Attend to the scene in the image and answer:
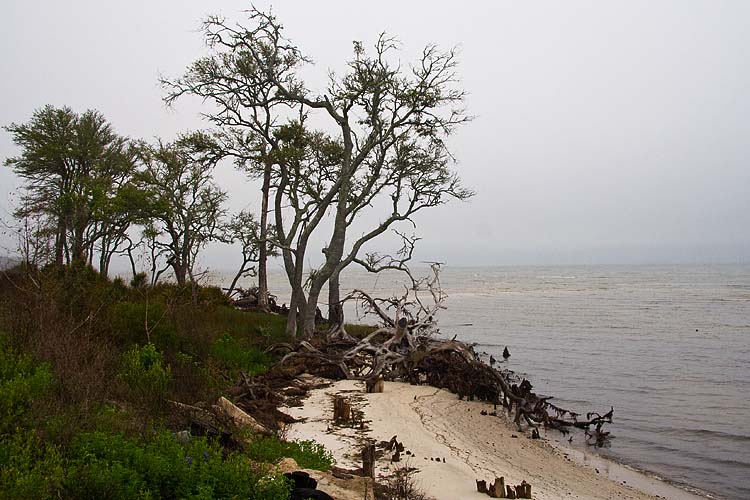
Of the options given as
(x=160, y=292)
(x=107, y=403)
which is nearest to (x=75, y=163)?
(x=160, y=292)

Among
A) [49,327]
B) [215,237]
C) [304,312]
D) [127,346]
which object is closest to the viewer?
[49,327]

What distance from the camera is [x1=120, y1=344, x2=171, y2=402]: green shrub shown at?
24.0 feet

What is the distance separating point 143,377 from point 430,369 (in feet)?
29.1

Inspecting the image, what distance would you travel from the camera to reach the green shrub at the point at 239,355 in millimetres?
12781

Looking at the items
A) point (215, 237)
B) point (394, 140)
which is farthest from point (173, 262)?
point (394, 140)

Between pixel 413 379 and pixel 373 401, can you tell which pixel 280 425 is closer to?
pixel 373 401

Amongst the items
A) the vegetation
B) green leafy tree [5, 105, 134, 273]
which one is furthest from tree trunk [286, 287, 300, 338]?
green leafy tree [5, 105, 134, 273]

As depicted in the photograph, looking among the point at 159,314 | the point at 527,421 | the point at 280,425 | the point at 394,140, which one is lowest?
the point at 527,421

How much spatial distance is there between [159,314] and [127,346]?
1.12m

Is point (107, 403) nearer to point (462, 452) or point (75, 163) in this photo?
point (462, 452)

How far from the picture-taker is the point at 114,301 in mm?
11352

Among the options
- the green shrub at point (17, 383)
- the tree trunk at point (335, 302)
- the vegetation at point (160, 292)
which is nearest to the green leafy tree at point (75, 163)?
the vegetation at point (160, 292)

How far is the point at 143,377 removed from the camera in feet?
25.2

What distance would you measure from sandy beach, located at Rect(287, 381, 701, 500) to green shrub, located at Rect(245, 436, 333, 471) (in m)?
0.87
